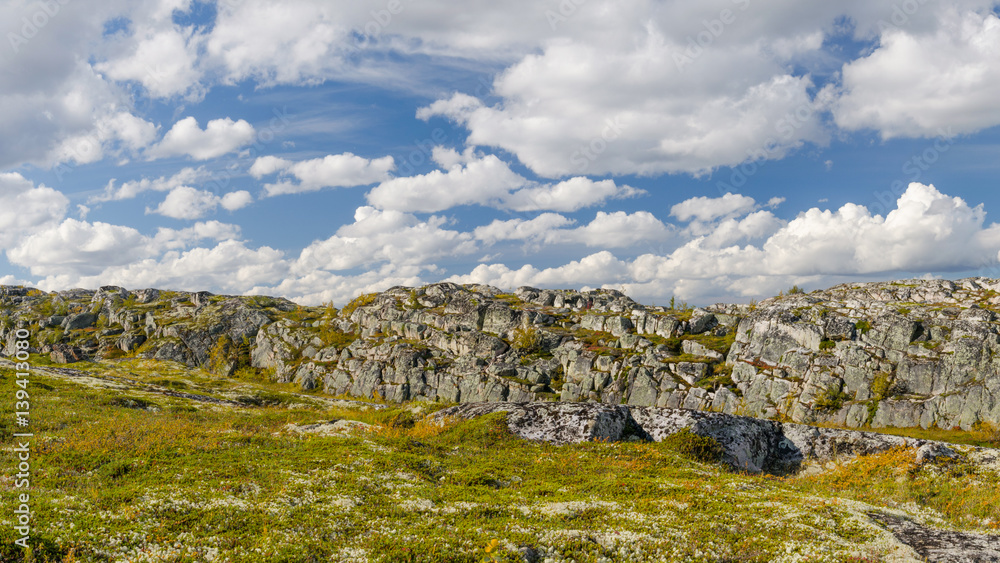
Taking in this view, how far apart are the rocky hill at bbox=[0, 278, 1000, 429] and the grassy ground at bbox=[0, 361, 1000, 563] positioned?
77.0m

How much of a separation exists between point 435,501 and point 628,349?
10952 centimetres

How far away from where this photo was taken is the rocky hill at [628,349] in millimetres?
94625

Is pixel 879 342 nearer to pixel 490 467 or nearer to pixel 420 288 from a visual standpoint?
pixel 490 467

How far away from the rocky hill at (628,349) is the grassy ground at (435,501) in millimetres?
76968

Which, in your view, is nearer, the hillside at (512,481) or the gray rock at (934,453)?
the hillside at (512,481)

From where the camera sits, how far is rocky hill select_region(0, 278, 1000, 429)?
94.6 meters

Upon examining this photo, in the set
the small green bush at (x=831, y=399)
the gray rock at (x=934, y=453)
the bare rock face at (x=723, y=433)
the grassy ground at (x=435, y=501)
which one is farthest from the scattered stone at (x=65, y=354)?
the small green bush at (x=831, y=399)

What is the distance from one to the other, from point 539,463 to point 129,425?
33.5 meters

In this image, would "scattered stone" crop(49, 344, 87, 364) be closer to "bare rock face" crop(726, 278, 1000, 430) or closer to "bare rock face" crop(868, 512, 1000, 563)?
"bare rock face" crop(726, 278, 1000, 430)

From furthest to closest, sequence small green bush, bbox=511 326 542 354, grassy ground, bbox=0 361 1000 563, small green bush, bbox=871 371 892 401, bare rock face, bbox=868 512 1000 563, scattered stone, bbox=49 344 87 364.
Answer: scattered stone, bbox=49 344 87 364
small green bush, bbox=511 326 542 354
small green bush, bbox=871 371 892 401
grassy ground, bbox=0 361 1000 563
bare rock face, bbox=868 512 1000 563

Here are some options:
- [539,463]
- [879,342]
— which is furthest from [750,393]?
[539,463]

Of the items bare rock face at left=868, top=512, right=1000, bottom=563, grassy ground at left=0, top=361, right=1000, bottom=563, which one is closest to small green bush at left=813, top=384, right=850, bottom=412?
grassy ground at left=0, top=361, right=1000, bottom=563

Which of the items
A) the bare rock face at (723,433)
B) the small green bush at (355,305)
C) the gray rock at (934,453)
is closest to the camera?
the gray rock at (934,453)

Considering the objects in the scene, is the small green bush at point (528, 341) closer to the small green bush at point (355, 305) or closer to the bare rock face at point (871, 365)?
the bare rock face at point (871, 365)
